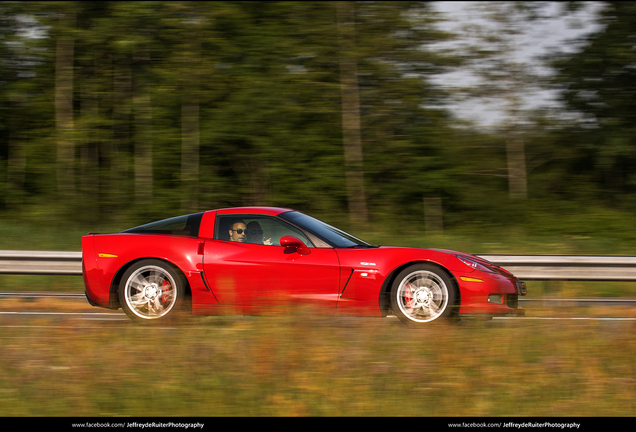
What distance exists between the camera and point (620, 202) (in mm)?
16891

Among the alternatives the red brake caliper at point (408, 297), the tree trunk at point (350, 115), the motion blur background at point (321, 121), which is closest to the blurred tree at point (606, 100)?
the motion blur background at point (321, 121)

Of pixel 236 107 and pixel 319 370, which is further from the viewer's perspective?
pixel 236 107

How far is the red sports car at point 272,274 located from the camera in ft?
18.5

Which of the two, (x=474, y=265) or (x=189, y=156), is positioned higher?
(x=189, y=156)

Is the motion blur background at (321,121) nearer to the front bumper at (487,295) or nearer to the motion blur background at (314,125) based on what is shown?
the motion blur background at (314,125)

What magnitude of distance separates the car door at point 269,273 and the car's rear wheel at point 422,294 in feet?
1.92

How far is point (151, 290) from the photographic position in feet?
19.6

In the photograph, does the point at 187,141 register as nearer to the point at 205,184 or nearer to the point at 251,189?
the point at 205,184

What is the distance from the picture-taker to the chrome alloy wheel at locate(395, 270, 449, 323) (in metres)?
5.61

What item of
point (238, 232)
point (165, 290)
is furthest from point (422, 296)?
point (165, 290)

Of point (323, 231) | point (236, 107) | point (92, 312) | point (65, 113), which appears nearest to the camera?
point (323, 231)

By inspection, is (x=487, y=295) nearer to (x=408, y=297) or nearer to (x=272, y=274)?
(x=408, y=297)

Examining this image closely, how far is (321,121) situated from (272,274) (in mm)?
10759

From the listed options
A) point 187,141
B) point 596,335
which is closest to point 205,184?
point 187,141
